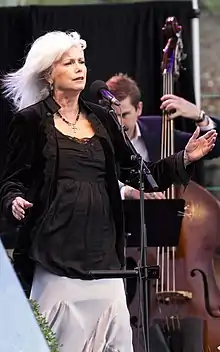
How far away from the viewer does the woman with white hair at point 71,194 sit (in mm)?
2420

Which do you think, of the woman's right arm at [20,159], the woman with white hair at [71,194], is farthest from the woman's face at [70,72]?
the woman's right arm at [20,159]

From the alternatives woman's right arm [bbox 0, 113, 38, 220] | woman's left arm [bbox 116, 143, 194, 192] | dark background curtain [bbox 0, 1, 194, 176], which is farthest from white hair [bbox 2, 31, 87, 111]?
dark background curtain [bbox 0, 1, 194, 176]

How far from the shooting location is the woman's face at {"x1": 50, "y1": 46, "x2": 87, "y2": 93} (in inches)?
98.4

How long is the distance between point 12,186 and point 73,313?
0.39 meters

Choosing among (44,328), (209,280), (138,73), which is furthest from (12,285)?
(138,73)

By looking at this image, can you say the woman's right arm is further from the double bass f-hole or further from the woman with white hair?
the double bass f-hole

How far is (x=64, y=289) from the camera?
7.95 ft

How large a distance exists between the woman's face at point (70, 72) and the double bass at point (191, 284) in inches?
34.2

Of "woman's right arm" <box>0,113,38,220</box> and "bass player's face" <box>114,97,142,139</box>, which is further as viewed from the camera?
"bass player's face" <box>114,97,142,139</box>

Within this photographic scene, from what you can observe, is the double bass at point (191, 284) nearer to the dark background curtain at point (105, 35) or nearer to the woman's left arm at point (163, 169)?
the woman's left arm at point (163, 169)

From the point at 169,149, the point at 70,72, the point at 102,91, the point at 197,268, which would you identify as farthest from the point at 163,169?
the point at 169,149

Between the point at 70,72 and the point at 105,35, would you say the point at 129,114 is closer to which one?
the point at 105,35

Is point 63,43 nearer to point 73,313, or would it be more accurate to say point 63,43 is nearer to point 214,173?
point 73,313

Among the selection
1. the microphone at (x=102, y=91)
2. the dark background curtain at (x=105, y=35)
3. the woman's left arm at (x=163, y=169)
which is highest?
the dark background curtain at (x=105, y=35)
